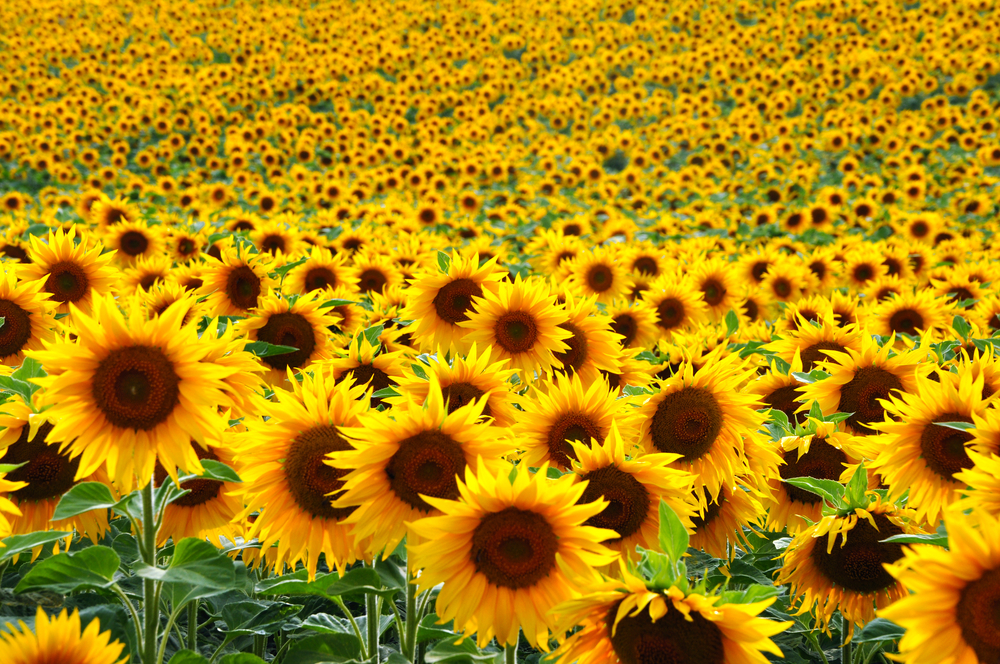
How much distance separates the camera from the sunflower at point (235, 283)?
4.46 m

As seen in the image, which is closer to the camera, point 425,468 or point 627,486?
point 425,468

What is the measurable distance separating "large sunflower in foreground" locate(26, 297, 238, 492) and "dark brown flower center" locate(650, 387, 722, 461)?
67.1 inches

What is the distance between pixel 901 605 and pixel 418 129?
62.4 ft

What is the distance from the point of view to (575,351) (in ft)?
11.6

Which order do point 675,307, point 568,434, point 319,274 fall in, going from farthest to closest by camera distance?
point 675,307 < point 319,274 < point 568,434

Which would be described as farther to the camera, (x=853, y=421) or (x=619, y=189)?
(x=619, y=189)

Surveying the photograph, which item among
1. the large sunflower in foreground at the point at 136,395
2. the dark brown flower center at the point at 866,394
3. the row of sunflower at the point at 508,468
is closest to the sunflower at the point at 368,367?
the row of sunflower at the point at 508,468

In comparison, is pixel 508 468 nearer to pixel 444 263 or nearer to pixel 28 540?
pixel 28 540

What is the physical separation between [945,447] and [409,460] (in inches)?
75.6

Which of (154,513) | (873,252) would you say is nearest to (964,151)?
(873,252)

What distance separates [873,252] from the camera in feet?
26.1

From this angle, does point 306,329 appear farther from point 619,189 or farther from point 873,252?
point 619,189

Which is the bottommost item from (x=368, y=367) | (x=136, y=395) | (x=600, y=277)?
(x=600, y=277)

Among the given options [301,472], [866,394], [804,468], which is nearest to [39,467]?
[301,472]
